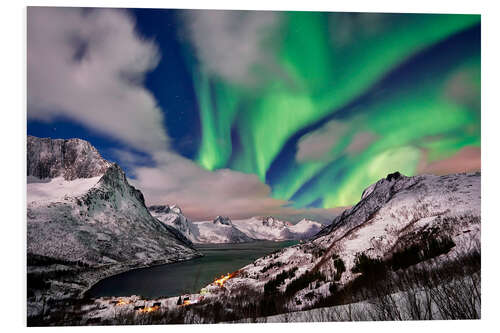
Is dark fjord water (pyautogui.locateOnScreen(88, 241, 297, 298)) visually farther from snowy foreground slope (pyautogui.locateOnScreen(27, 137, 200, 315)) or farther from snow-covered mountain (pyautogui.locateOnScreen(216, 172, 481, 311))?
snow-covered mountain (pyautogui.locateOnScreen(216, 172, 481, 311))

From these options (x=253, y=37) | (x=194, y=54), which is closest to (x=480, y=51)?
(x=253, y=37)

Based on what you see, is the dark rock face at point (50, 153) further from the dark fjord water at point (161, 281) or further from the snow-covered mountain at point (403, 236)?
the snow-covered mountain at point (403, 236)

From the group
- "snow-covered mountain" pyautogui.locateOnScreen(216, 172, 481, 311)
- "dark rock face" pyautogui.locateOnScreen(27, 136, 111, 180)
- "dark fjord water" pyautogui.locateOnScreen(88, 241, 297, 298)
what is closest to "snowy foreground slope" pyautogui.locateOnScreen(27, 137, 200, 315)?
"dark rock face" pyautogui.locateOnScreen(27, 136, 111, 180)

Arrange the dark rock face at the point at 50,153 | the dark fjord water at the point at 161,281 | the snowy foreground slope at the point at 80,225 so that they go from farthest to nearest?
the dark fjord water at the point at 161,281
the dark rock face at the point at 50,153
the snowy foreground slope at the point at 80,225

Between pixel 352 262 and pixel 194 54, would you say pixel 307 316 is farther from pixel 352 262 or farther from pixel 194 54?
pixel 194 54

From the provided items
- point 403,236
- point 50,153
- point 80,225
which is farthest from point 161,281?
point 403,236

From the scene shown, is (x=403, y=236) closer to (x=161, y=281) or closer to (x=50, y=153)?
(x=50, y=153)

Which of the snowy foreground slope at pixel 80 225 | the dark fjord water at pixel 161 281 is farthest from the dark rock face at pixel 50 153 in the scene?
the dark fjord water at pixel 161 281
